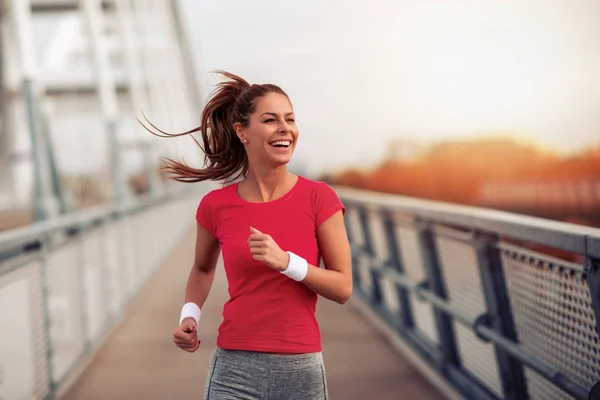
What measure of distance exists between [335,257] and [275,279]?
164 millimetres

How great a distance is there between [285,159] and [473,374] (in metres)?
2.83

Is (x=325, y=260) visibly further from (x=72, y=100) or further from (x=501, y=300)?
(x=72, y=100)

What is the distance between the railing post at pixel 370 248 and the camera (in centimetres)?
797

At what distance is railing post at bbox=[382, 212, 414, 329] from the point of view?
6406 millimetres

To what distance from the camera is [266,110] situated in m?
2.17

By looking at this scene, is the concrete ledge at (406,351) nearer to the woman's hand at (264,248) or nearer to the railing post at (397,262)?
the railing post at (397,262)

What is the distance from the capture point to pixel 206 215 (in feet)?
7.45

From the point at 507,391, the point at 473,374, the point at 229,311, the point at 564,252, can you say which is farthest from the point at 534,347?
the point at 229,311

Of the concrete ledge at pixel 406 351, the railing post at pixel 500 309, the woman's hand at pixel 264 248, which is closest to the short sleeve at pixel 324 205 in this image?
the woman's hand at pixel 264 248

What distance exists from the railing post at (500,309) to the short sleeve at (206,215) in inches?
76.0

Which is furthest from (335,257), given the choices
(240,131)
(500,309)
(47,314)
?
(47,314)

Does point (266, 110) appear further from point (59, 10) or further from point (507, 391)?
point (59, 10)

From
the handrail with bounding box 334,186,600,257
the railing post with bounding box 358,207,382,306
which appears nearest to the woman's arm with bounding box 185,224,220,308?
the handrail with bounding box 334,186,600,257

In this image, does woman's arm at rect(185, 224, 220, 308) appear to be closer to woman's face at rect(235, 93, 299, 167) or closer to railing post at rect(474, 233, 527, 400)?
woman's face at rect(235, 93, 299, 167)
